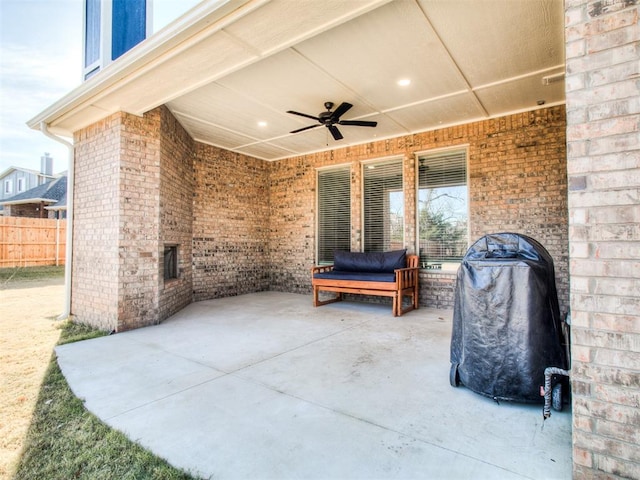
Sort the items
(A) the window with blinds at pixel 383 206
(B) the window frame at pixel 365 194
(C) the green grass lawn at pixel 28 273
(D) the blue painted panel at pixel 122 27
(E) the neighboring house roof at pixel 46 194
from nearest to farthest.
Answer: (D) the blue painted panel at pixel 122 27, (B) the window frame at pixel 365 194, (A) the window with blinds at pixel 383 206, (C) the green grass lawn at pixel 28 273, (E) the neighboring house roof at pixel 46 194

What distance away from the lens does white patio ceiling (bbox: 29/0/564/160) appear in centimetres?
284

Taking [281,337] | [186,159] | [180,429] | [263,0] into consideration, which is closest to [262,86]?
[263,0]

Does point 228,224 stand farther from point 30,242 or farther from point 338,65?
point 30,242

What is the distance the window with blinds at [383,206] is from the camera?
20.9ft

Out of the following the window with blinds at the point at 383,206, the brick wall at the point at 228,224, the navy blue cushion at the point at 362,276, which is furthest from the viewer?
the brick wall at the point at 228,224

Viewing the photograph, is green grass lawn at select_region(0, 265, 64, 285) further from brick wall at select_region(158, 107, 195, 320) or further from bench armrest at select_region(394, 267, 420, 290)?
bench armrest at select_region(394, 267, 420, 290)

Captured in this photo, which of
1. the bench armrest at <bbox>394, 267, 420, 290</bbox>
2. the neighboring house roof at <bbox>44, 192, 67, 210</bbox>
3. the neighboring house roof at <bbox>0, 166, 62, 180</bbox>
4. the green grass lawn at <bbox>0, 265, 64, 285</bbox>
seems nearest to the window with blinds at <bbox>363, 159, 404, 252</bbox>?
the bench armrest at <bbox>394, 267, 420, 290</bbox>

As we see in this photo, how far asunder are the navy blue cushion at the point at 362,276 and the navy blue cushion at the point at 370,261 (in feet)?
0.65

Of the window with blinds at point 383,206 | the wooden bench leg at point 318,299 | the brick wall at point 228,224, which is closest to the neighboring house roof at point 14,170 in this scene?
the brick wall at point 228,224

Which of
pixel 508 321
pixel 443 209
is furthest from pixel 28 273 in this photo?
pixel 508 321

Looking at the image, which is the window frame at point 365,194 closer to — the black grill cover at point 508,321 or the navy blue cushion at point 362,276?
the navy blue cushion at point 362,276

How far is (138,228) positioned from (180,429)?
3329mm

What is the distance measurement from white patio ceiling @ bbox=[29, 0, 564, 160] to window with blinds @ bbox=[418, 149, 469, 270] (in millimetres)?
675

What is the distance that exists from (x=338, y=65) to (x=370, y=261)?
11.6ft
